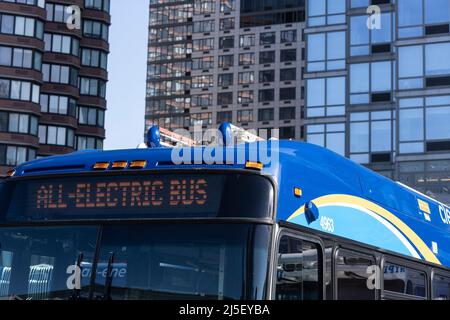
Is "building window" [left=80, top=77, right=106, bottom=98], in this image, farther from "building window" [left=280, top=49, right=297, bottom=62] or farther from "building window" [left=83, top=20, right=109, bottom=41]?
"building window" [left=280, top=49, right=297, bottom=62]

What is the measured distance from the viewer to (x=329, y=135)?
175ft

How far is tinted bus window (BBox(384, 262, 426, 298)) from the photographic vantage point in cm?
824

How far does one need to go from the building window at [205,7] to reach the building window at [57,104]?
4284 centimetres

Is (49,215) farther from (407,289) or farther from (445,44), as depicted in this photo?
(445,44)

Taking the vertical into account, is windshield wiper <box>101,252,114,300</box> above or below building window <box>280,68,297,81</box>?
below

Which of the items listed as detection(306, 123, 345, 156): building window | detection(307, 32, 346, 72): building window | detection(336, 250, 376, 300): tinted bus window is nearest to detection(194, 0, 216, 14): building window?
detection(307, 32, 346, 72): building window

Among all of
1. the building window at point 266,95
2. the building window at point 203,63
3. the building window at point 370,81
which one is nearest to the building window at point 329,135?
the building window at point 370,81

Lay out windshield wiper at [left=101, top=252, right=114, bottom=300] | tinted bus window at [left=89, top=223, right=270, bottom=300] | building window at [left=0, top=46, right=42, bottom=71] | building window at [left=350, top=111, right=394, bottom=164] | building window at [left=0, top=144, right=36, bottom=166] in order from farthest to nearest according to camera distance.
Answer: building window at [left=0, top=46, right=42, bottom=71], building window at [left=0, top=144, right=36, bottom=166], building window at [left=350, top=111, right=394, bottom=164], windshield wiper at [left=101, top=252, right=114, bottom=300], tinted bus window at [left=89, top=223, right=270, bottom=300]

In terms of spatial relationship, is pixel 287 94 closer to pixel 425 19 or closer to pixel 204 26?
pixel 204 26

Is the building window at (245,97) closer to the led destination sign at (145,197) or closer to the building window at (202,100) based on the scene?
the building window at (202,100)

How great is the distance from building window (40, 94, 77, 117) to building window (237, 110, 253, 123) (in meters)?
35.7

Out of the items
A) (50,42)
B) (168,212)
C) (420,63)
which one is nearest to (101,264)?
(168,212)

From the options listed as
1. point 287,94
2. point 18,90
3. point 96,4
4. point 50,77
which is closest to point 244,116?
point 287,94

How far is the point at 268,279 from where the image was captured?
6.02 metres
